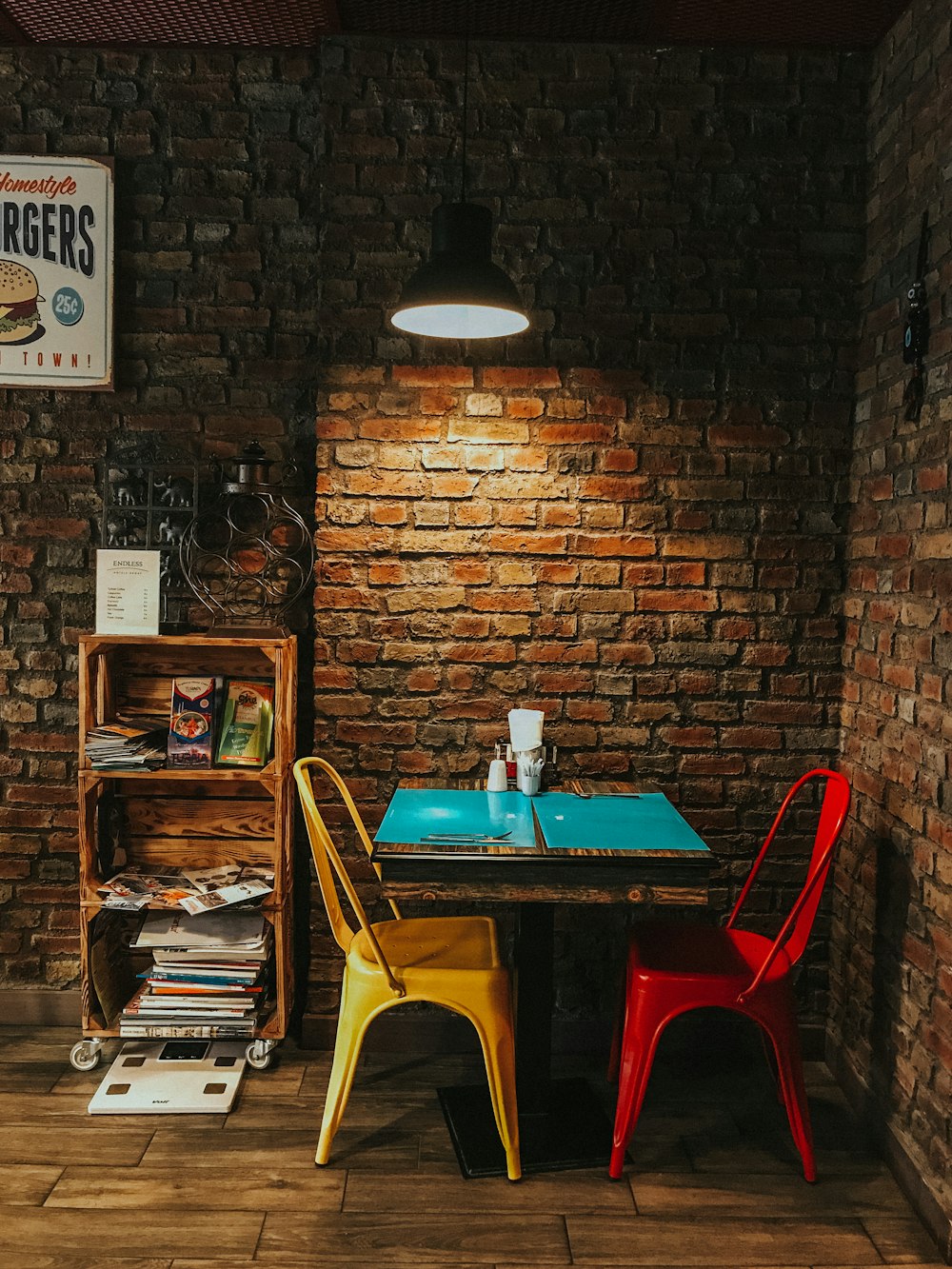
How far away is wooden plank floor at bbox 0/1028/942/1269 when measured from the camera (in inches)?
97.0

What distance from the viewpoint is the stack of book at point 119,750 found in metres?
3.23

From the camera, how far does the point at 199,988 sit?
3250 millimetres

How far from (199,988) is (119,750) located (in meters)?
0.74

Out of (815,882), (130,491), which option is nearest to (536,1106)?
(815,882)

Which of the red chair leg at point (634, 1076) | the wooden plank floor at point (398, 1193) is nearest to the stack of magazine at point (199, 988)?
the wooden plank floor at point (398, 1193)

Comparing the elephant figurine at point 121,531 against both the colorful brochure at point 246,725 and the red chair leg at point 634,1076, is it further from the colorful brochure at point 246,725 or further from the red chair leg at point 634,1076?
the red chair leg at point 634,1076

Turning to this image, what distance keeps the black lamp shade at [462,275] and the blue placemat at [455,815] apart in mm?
1269

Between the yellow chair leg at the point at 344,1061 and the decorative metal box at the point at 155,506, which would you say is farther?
the decorative metal box at the point at 155,506

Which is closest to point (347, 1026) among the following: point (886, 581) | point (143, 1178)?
point (143, 1178)

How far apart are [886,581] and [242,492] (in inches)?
74.4

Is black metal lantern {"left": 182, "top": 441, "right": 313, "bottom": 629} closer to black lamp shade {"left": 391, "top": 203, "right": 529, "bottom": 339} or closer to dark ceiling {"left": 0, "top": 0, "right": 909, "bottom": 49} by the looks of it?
black lamp shade {"left": 391, "top": 203, "right": 529, "bottom": 339}

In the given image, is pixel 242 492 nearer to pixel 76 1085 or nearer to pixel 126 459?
pixel 126 459

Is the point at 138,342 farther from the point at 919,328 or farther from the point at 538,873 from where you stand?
the point at 919,328

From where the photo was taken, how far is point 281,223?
3.46 m
